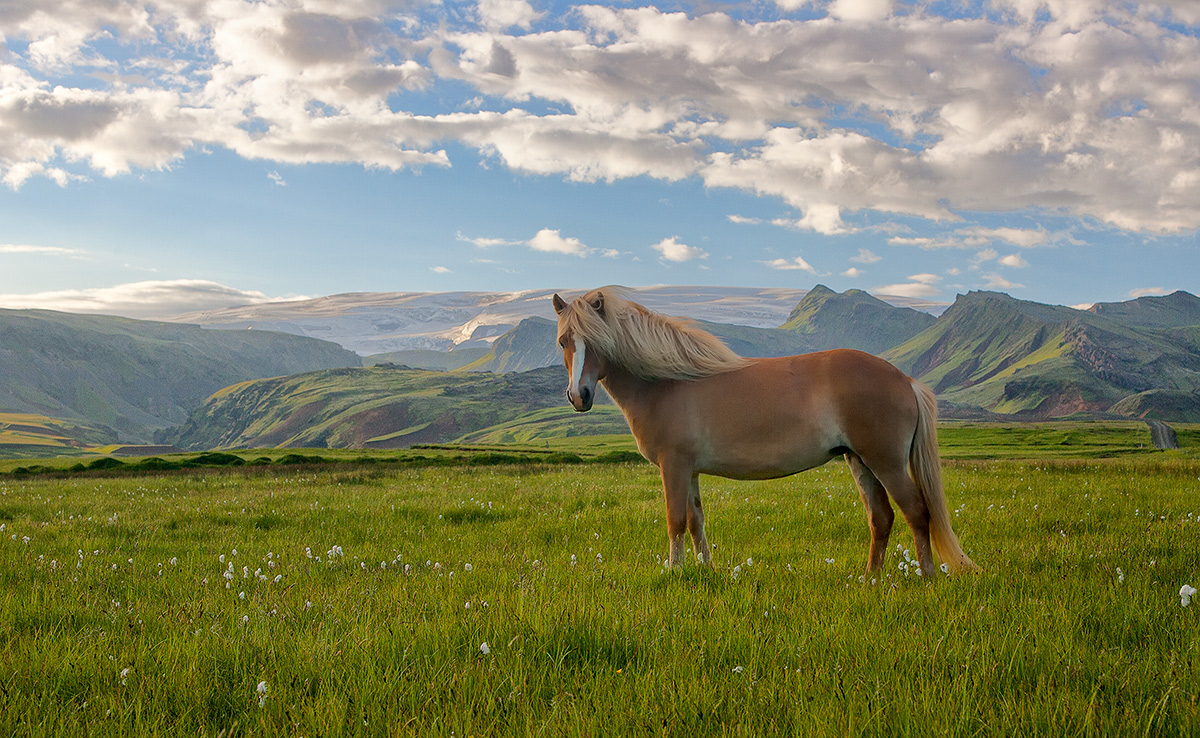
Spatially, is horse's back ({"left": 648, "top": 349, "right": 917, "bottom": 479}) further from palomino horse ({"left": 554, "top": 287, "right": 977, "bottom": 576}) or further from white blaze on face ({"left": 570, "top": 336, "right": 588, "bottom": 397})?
white blaze on face ({"left": 570, "top": 336, "right": 588, "bottom": 397})

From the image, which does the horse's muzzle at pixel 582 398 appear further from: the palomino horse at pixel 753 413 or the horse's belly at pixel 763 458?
the horse's belly at pixel 763 458

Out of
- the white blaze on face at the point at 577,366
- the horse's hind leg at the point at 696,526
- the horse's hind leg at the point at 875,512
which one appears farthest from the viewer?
the horse's hind leg at the point at 696,526

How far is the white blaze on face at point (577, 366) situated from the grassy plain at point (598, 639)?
2106 millimetres

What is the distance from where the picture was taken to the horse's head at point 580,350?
8.13 metres

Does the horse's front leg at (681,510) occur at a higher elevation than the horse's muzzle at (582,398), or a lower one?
lower

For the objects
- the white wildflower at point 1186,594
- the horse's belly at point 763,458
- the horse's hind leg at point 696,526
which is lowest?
the horse's hind leg at point 696,526

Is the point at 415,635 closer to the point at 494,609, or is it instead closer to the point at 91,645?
the point at 494,609

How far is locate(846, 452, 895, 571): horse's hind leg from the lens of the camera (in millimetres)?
7840

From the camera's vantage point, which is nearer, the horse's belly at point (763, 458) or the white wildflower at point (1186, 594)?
the white wildflower at point (1186, 594)

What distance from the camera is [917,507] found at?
7.77 m

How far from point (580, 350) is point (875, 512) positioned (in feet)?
13.2

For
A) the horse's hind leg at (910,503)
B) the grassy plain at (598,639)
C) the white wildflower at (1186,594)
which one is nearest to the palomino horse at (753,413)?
the horse's hind leg at (910,503)

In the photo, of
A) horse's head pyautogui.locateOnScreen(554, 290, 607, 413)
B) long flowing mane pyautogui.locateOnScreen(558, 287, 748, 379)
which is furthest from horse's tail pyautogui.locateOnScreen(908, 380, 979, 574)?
horse's head pyautogui.locateOnScreen(554, 290, 607, 413)

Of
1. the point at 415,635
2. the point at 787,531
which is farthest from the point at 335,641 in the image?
the point at 787,531
